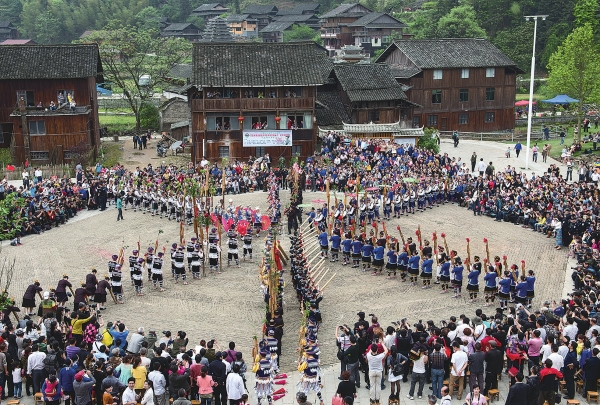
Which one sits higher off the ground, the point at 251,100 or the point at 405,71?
the point at 405,71

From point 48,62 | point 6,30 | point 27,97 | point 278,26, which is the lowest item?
point 27,97

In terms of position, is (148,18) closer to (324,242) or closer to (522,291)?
(324,242)

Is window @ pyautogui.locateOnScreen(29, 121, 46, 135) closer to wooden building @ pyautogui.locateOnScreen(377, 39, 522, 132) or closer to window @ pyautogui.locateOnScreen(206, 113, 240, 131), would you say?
window @ pyautogui.locateOnScreen(206, 113, 240, 131)

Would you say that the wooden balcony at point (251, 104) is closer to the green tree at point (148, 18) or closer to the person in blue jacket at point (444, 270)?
the person in blue jacket at point (444, 270)

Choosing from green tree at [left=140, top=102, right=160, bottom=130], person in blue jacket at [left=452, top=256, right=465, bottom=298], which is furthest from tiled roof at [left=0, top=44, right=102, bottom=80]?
person in blue jacket at [left=452, top=256, right=465, bottom=298]

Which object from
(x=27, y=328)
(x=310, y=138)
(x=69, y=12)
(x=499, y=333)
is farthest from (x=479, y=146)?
(x=69, y=12)

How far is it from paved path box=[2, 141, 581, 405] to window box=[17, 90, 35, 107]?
1702cm

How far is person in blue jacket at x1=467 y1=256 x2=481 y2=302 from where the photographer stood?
26047 millimetres

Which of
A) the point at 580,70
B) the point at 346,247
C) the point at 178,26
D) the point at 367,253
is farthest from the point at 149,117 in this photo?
the point at 178,26

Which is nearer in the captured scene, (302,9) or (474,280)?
(474,280)

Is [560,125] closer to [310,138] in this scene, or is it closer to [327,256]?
[310,138]

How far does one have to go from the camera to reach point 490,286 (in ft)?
84.7

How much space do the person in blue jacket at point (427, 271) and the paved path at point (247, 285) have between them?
0.46 metres

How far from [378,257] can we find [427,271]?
7.95 ft
